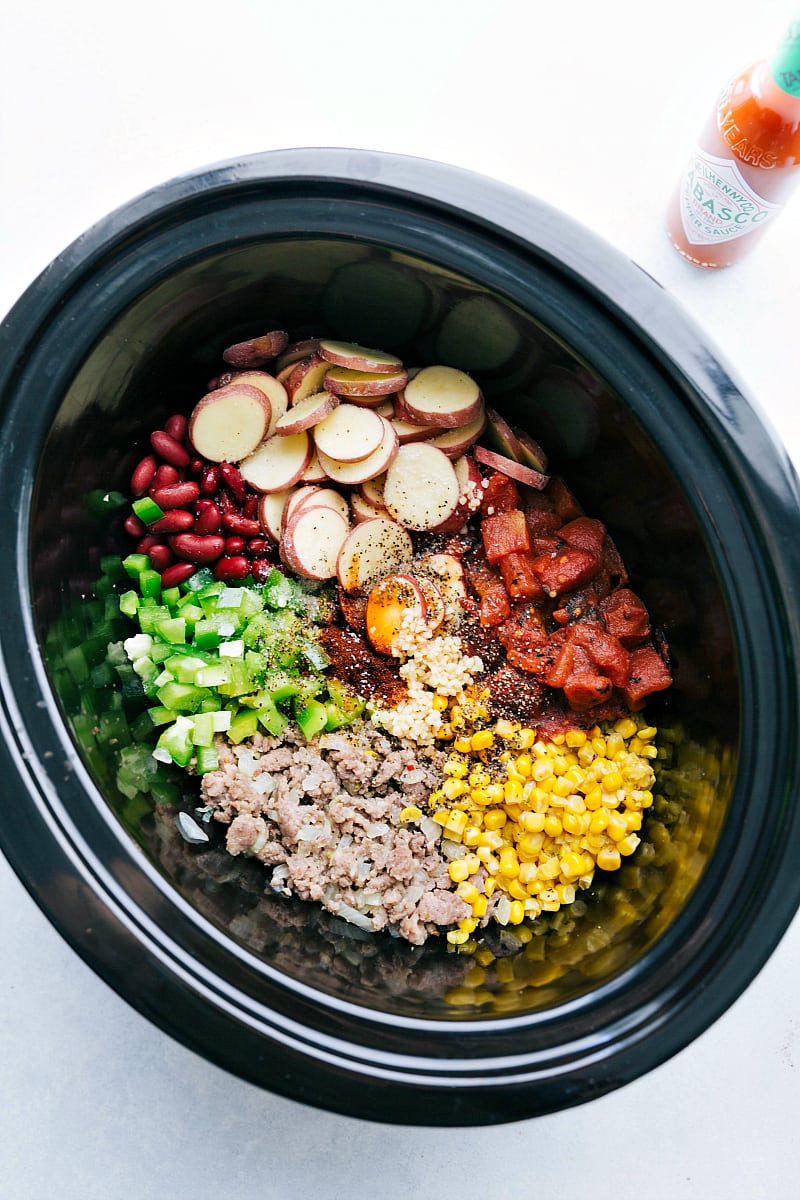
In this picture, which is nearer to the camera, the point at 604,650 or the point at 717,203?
the point at 717,203

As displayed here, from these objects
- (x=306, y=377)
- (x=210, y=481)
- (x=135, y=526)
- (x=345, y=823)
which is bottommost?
(x=345, y=823)

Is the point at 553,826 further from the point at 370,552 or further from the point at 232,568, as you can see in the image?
the point at 232,568

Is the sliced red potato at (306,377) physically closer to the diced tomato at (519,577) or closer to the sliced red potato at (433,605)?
the sliced red potato at (433,605)

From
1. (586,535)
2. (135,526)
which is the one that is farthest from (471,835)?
(135,526)

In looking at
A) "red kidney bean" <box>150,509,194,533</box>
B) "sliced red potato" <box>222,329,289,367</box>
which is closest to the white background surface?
"sliced red potato" <box>222,329,289,367</box>

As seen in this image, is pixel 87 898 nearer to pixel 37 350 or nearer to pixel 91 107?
pixel 37 350

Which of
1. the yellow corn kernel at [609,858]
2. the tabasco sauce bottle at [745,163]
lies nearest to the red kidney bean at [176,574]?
the yellow corn kernel at [609,858]

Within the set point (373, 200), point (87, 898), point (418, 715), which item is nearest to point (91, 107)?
point (373, 200)

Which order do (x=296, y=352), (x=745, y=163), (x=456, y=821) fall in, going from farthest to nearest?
(x=296, y=352)
(x=456, y=821)
(x=745, y=163)
